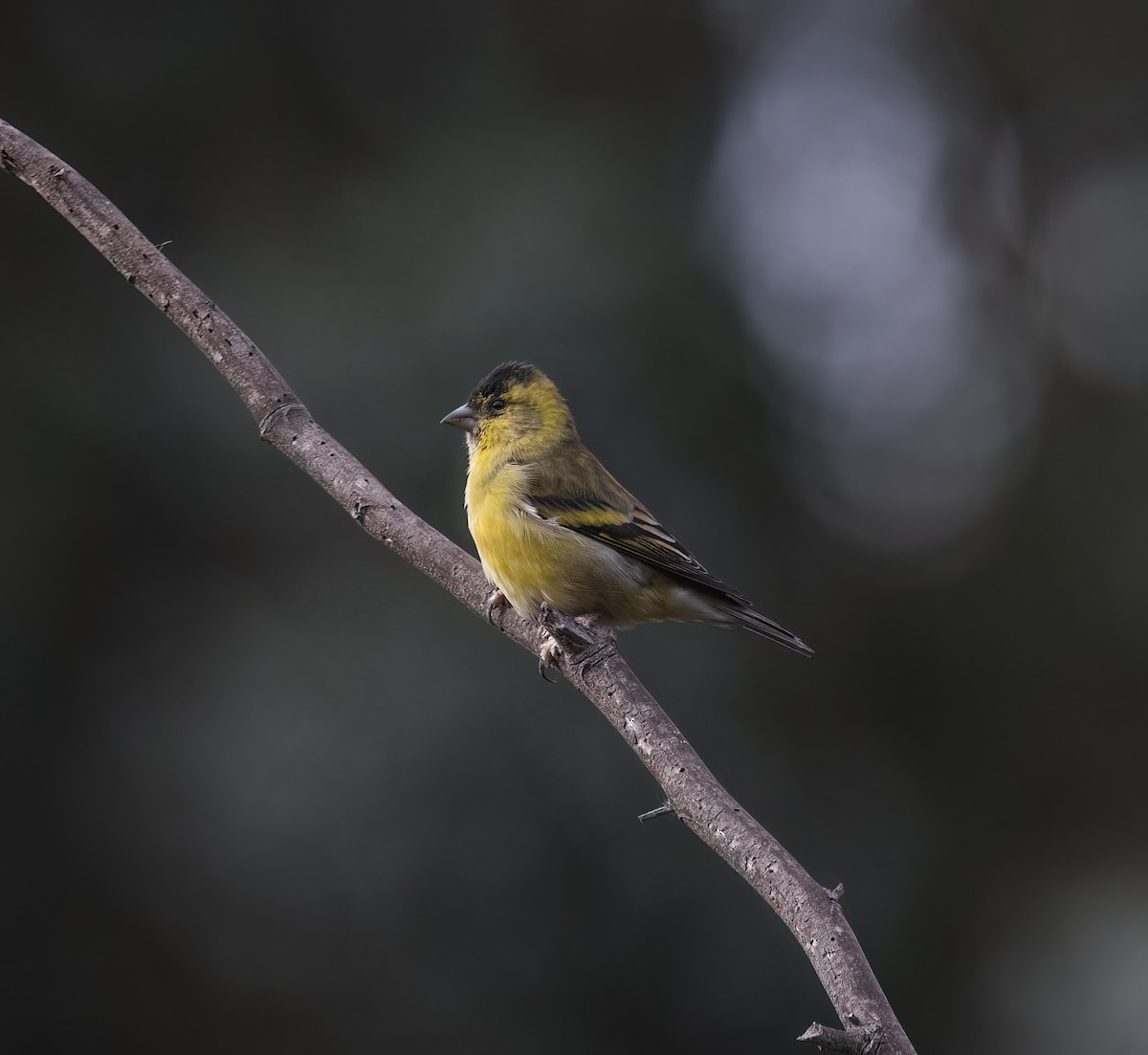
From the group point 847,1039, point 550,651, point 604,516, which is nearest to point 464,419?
point 604,516

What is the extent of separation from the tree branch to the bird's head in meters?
1.46

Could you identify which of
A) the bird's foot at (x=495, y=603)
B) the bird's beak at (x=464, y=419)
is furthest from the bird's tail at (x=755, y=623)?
the bird's beak at (x=464, y=419)

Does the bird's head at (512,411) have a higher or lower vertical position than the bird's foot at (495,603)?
higher

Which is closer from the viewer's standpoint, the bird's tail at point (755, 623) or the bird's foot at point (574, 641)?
the bird's foot at point (574, 641)

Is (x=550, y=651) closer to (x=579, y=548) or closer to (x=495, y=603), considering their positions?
(x=495, y=603)

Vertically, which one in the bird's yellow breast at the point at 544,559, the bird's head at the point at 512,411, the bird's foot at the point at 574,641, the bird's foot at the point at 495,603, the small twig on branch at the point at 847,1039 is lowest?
the small twig on branch at the point at 847,1039

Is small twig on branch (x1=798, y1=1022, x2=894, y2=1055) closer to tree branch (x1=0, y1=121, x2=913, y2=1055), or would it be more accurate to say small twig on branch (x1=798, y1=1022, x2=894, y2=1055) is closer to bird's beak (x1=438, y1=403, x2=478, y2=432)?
tree branch (x1=0, y1=121, x2=913, y2=1055)

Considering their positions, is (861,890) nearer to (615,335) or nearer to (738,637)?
(738,637)

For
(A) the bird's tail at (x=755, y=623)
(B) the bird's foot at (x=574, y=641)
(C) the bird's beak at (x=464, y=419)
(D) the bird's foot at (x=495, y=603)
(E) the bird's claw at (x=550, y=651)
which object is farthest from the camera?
(C) the bird's beak at (x=464, y=419)

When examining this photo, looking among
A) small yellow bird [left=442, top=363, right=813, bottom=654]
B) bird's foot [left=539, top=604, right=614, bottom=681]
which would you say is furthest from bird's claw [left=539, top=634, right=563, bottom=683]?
small yellow bird [left=442, top=363, right=813, bottom=654]

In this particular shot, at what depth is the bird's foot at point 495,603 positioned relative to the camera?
420cm

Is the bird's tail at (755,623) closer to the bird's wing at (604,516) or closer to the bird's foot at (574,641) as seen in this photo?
the bird's wing at (604,516)

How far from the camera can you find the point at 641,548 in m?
4.92

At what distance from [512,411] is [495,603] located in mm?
1578
